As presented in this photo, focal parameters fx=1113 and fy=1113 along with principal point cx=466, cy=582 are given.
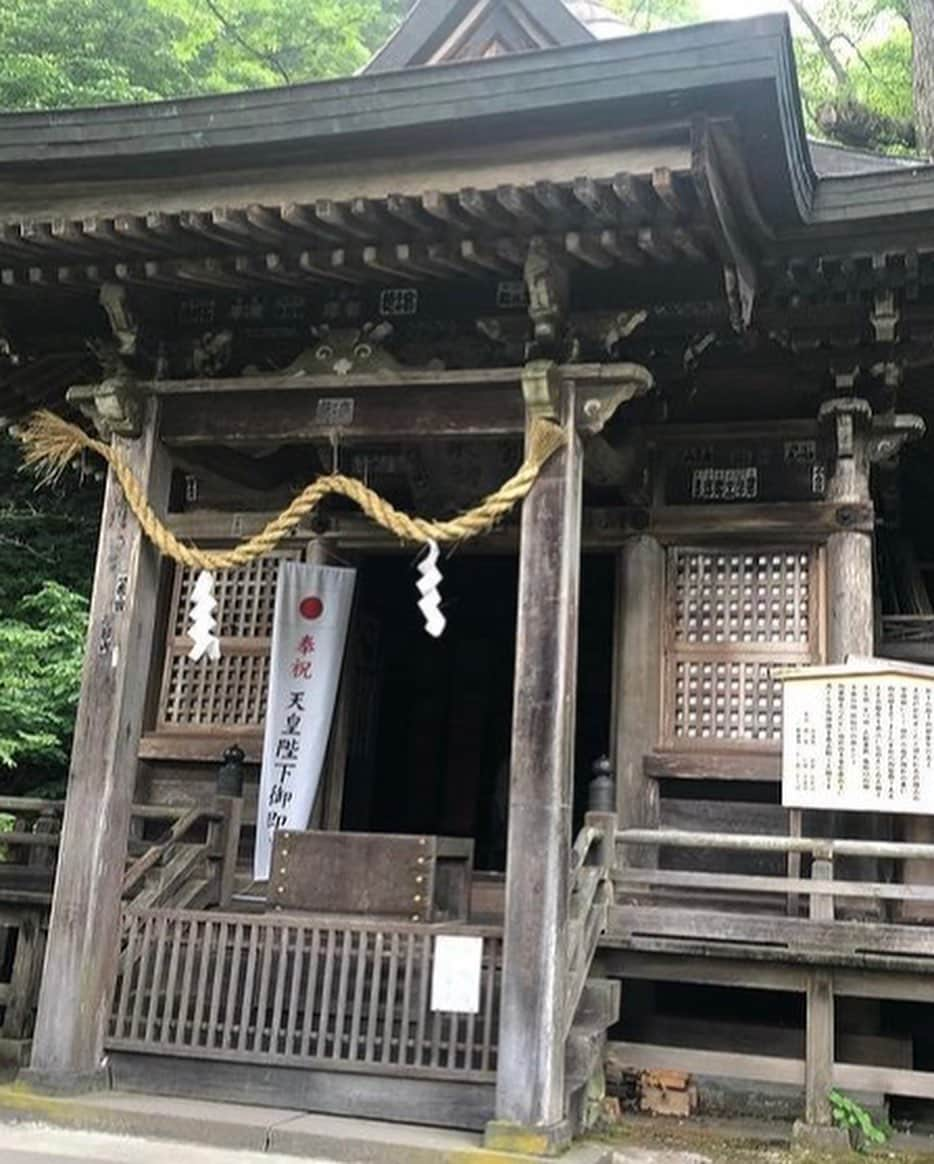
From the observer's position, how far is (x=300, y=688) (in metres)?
8.16

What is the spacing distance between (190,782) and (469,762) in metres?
5.24

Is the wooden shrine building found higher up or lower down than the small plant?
higher up

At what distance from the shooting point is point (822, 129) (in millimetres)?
14219

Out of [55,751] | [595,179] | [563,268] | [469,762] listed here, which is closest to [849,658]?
[563,268]

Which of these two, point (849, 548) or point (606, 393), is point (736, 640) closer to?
point (849, 548)

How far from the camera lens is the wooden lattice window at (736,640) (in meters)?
7.35

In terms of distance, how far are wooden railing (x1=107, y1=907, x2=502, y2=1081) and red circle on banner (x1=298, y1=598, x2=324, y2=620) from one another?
8.88 ft

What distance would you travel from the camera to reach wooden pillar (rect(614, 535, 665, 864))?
291 inches

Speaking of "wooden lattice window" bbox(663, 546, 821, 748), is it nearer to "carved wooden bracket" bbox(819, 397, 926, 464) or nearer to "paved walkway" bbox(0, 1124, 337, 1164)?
"carved wooden bracket" bbox(819, 397, 926, 464)

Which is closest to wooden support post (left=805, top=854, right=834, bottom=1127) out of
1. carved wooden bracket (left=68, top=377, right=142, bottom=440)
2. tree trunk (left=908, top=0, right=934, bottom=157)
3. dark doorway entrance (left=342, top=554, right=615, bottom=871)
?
carved wooden bracket (left=68, top=377, right=142, bottom=440)

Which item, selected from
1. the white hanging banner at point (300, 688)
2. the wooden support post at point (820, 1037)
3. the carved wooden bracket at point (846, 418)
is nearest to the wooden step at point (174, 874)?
the white hanging banner at point (300, 688)

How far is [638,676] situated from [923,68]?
10.5m

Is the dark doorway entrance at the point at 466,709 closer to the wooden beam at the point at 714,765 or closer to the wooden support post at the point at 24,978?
the wooden beam at the point at 714,765

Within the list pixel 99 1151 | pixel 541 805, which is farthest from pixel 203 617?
pixel 99 1151
